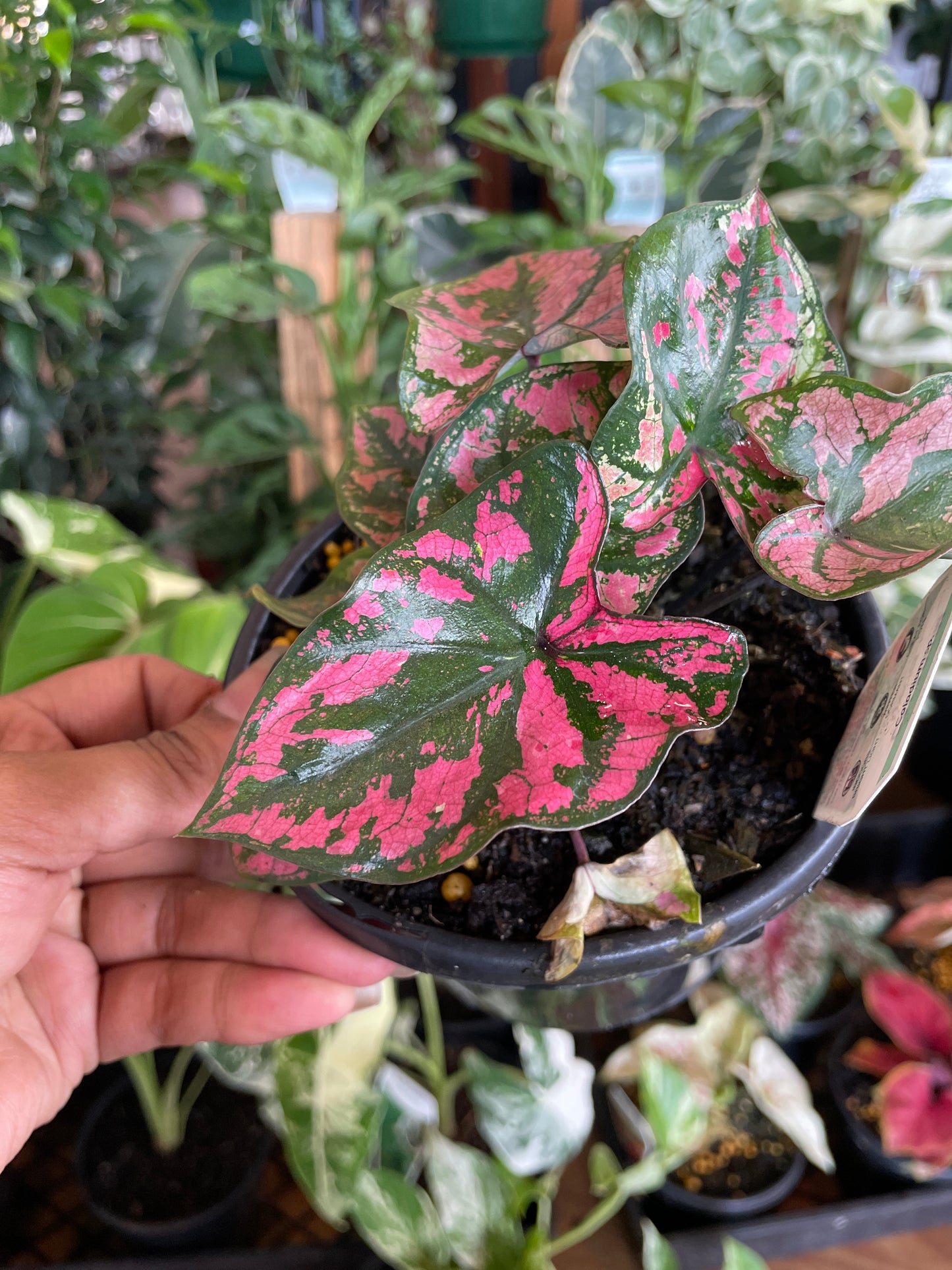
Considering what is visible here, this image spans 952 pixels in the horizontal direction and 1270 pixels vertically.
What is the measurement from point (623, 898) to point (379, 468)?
0.26m

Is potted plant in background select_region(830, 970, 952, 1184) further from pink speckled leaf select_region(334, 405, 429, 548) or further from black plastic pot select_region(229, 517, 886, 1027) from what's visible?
pink speckled leaf select_region(334, 405, 429, 548)

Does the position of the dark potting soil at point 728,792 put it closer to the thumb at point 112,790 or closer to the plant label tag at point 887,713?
the plant label tag at point 887,713

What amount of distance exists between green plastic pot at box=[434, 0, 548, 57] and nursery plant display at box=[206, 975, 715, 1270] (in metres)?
1.64

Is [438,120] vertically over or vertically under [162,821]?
over

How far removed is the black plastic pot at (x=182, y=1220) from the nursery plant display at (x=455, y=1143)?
11cm

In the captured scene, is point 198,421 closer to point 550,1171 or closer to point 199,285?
point 199,285

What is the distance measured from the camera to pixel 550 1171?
807 millimetres

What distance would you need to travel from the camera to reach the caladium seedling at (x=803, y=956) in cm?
92

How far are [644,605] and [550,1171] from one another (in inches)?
26.2

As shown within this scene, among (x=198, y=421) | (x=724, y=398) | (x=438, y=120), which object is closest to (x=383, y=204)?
(x=198, y=421)

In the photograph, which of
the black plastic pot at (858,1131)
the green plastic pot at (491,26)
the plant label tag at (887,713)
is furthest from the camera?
the green plastic pot at (491,26)

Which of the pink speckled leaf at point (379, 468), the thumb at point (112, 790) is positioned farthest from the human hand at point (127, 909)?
the pink speckled leaf at point (379, 468)

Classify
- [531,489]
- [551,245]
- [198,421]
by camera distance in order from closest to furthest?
[531,489]
[551,245]
[198,421]

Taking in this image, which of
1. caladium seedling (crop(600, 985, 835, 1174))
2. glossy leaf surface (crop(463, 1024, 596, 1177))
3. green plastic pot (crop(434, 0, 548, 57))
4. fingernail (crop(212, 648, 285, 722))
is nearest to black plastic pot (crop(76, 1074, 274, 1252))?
glossy leaf surface (crop(463, 1024, 596, 1177))
